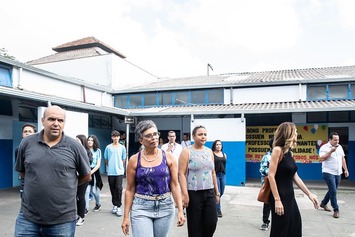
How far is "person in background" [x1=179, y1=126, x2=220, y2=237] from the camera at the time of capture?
3.85 metres

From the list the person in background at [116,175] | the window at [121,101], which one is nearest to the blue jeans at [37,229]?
the person in background at [116,175]

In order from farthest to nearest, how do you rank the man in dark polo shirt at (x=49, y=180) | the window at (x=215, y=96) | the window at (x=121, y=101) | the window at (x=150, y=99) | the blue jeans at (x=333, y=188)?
the window at (x=121, y=101)
the window at (x=150, y=99)
the window at (x=215, y=96)
the blue jeans at (x=333, y=188)
the man in dark polo shirt at (x=49, y=180)

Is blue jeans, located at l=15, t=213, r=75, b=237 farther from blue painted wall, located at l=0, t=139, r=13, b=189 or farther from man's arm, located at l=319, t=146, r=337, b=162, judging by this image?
blue painted wall, located at l=0, t=139, r=13, b=189

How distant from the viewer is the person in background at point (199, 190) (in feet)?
12.6

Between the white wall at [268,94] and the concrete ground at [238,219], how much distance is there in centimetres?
512

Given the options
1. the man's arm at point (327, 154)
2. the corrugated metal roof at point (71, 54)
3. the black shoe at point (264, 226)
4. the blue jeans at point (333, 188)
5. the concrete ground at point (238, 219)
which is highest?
the corrugated metal roof at point (71, 54)

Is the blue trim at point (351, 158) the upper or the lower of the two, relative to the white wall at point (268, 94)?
lower

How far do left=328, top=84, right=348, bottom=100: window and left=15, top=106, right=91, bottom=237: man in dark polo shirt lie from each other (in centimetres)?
1260

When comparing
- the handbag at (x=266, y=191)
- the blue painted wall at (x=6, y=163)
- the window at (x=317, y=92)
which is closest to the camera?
the handbag at (x=266, y=191)

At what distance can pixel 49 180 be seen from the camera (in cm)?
253

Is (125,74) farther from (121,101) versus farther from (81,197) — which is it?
(81,197)

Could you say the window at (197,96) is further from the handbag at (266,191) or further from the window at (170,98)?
the handbag at (266,191)

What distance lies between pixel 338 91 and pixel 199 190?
443 inches

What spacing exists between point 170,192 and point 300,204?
5.97 metres
